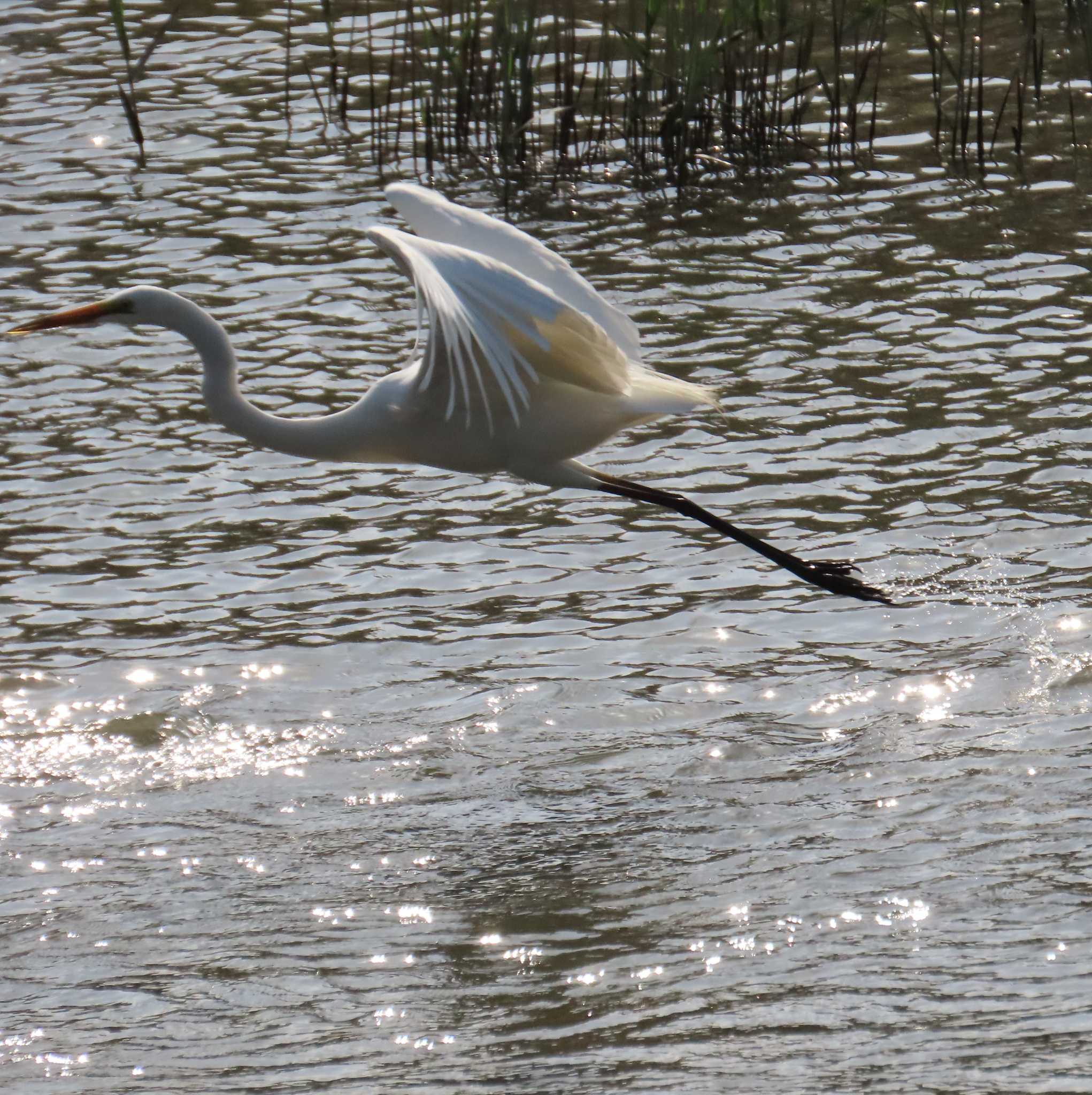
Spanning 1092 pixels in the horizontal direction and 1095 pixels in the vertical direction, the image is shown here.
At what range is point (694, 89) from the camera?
845cm

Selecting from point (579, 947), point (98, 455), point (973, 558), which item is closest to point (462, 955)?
point (579, 947)

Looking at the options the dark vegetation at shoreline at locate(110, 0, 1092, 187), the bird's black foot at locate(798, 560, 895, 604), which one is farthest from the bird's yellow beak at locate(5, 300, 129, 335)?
the dark vegetation at shoreline at locate(110, 0, 1092, 187)

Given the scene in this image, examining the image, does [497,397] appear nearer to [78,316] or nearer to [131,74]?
[78,316]

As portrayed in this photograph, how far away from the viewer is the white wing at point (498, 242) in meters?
5.08

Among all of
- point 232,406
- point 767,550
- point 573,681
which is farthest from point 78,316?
point 767,550

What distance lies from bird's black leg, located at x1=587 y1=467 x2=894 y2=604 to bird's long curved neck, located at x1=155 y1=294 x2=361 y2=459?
89 centimetres

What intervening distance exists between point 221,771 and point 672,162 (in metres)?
5.18

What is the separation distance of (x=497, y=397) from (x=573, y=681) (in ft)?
2.90

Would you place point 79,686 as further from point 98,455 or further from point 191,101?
point 191,101

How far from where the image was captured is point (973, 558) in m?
5.55

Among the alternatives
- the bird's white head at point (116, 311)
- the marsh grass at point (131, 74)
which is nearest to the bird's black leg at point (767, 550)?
the bird's white head at point (116, 311)

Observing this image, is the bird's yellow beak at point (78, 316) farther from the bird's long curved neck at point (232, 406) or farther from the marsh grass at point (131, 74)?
the marsh grass at point (131, 74)

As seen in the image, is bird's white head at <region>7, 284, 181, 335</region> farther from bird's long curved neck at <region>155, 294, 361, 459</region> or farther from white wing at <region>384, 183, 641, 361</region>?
white wing at <region>384, 183, 641, 361</region>

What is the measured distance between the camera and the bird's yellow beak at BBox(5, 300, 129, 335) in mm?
4848
